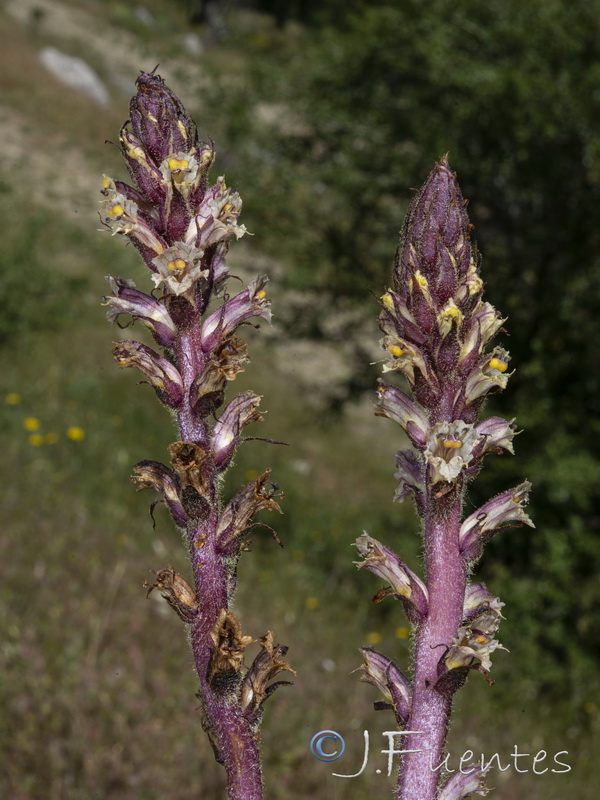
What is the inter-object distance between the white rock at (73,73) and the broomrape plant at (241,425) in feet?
146

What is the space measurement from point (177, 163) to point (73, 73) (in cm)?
4589

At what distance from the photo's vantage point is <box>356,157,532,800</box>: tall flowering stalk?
1717 millimetres

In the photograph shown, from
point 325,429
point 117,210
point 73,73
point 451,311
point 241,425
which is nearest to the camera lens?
point 451,311

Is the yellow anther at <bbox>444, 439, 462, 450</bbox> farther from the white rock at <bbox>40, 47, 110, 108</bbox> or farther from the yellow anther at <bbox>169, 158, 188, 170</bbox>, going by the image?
the white rock at <bbox>40, 47, 110, 108</bbox>

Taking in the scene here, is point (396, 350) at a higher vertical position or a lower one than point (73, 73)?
lower

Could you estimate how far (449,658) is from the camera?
66.6 inches

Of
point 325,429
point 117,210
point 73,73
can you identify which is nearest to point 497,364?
point 117,210

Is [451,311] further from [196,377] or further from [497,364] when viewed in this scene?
[196,377]

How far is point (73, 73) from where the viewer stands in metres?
43.6

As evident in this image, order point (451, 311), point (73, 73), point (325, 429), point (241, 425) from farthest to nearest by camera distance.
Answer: point (73, 73)
point (325, 429)
point (241, 425)
point (451, 311)

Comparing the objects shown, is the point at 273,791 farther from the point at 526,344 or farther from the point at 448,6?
the point at 448,6

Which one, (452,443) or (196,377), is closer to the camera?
(452,443)

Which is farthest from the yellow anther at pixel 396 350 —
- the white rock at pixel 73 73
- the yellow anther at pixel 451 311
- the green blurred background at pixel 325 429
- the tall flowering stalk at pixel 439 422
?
the white rock at pixel 73 73

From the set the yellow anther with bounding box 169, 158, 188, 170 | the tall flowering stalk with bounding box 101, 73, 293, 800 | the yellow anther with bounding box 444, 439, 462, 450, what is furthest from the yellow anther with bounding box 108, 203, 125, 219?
the yellow anther with bounding box 444, 439, 462, 450
